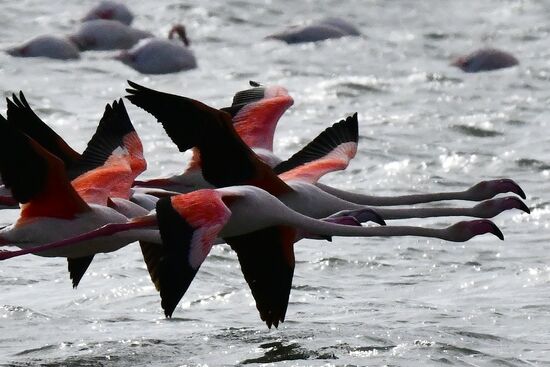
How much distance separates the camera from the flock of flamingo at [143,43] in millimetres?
21062

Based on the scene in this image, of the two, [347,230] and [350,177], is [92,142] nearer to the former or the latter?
[347,230]

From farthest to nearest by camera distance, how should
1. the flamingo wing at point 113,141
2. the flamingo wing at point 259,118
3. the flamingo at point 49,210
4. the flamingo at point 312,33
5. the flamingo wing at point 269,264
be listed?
the flamingo at point 312,33
the flamingo wing at point 259,118
the flamingo wing at point 113,141
the flamingo wing at point 269,264
the flamingo at point 49,210

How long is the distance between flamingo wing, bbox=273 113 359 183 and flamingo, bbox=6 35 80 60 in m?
10.4

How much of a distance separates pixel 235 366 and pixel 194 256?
1.49 m

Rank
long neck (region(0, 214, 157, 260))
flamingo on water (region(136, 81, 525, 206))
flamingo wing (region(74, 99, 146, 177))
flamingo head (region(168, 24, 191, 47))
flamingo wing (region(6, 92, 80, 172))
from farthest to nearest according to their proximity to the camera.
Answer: flamingo head (region(168, 24, 191, 47))
flamingo on water (region(136, 81, 525, 206))
flamingo wing (region(74, 99, 146, 177))
flamingo wing (region(6, 92, 80, 172))
long neck (region(0, 214, 157, 260))

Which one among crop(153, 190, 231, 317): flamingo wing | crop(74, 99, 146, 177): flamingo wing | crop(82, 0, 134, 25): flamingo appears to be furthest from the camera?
crop(82, 0, 134, 25): flamingo

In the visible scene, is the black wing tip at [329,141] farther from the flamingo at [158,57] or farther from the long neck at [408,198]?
the flamingo at [158,57]

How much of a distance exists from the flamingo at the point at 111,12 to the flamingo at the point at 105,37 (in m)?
1.10

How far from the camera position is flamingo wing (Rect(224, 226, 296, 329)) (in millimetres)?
9398

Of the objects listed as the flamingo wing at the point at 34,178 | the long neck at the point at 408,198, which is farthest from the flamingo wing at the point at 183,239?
the long neck at the point at 408,198

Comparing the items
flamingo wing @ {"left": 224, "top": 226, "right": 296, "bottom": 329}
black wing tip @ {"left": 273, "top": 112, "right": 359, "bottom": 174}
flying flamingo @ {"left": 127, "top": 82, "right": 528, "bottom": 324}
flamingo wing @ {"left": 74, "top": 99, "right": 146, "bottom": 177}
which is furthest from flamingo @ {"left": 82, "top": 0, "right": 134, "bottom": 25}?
flamingo wing @ {"left": 224, "top": 226, "right": 296, "bottom": 329}

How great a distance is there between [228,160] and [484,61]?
13.3m

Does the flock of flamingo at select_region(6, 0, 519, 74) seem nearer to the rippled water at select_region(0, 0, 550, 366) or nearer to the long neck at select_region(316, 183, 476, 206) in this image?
the rippled water at select_region(0, 0, 550, 366)

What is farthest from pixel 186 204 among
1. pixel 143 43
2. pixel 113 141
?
pixel 143 43
